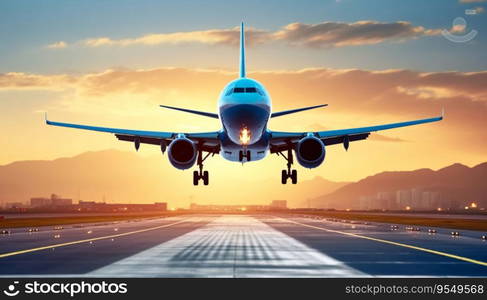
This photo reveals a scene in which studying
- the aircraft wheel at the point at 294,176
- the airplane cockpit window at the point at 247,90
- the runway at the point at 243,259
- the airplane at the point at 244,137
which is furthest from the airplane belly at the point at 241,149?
the runway at the point at 243,259

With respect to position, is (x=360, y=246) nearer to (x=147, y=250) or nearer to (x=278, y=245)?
(x=278, y=245)

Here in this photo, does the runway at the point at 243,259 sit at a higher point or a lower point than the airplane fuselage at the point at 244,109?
lower

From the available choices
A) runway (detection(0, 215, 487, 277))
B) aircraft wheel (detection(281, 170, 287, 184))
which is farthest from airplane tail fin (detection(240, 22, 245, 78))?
runway (detection(0, 215, 487, 277))

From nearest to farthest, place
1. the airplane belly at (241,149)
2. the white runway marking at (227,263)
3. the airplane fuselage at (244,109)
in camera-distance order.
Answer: the white runway marking at (227,263), the airplane fuselage at (244,109), the airplane belly at (241,149)

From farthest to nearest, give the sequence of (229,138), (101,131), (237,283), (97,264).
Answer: (101,131) < (229,138) < (97,264) < (237,283)

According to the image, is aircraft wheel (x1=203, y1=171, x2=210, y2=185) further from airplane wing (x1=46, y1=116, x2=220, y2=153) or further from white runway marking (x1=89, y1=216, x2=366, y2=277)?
white runway marking (x1=89, y1=216, x2=366, y2=277)

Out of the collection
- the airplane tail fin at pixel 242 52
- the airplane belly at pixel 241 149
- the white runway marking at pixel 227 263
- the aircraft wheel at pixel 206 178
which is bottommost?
the white runway marking at pixel 227 263

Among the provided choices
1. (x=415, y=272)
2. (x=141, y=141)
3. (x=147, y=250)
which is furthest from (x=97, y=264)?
(x=141, y=141)

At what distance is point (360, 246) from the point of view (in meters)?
37.0

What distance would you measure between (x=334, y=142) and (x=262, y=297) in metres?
33.9

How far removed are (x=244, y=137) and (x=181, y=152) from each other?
590 centimetres

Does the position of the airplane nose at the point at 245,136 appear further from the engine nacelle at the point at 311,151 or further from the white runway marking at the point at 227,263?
the white runway marking at the point at 227,263

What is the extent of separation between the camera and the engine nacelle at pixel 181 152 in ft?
140

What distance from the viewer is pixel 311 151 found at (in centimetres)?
4319
